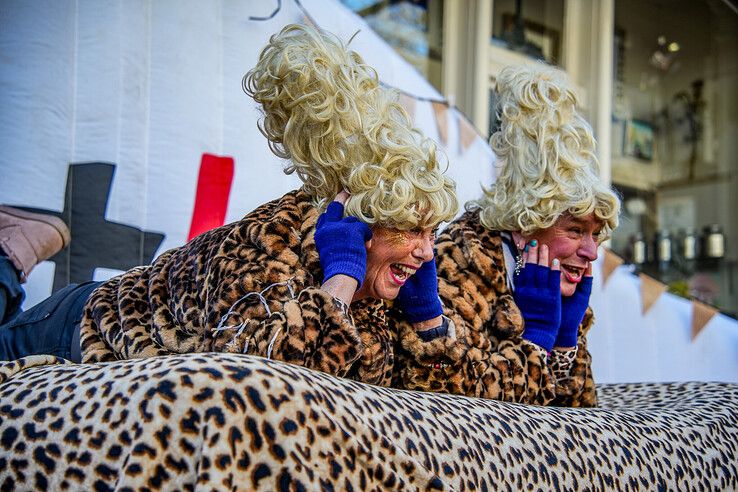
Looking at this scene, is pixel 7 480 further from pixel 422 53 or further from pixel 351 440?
pixel 422 53

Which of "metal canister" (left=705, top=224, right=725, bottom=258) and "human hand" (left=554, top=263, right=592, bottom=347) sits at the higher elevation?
"metal canister" (left=705, top=224, right=725, bottom=258)

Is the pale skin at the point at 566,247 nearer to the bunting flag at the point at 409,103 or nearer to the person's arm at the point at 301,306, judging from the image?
the person's arm at the point at 301,306

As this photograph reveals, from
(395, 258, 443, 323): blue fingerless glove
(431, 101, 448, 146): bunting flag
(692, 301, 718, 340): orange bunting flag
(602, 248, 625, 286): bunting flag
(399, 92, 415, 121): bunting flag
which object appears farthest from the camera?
(692, 301, 718, 340): orange bunting flag

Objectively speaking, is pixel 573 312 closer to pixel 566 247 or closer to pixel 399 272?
pixel 566 247

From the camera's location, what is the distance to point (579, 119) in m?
2.81

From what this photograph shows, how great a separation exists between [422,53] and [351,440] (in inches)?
186

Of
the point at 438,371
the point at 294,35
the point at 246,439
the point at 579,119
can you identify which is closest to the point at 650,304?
the point at 579,119

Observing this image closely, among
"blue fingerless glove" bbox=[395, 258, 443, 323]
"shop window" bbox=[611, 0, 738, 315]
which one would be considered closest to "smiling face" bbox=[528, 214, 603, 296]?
"blue fingerless glove" bbox=[395, 258, 443, 323]

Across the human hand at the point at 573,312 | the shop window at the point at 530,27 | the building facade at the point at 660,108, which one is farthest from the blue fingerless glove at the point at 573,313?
the shop window at the point at 530,27

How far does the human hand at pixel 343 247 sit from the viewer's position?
1877 millimetres

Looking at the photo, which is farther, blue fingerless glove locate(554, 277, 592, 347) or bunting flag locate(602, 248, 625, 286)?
bunting flag locate(602, 248, 625, 286)

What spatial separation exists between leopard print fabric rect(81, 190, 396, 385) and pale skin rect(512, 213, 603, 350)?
0.65m

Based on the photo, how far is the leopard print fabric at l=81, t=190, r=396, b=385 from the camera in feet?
5.62

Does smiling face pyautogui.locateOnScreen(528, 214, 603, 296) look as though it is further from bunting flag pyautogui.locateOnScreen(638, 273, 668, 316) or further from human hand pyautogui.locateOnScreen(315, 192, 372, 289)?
bunting flag pyautogui.locateOnScreen(638, 273, 668, 316)
